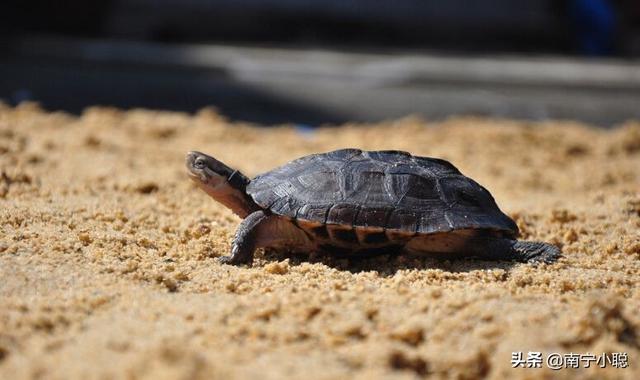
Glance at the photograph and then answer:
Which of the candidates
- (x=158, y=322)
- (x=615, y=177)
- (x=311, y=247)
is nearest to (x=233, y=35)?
(x=615, y=177)

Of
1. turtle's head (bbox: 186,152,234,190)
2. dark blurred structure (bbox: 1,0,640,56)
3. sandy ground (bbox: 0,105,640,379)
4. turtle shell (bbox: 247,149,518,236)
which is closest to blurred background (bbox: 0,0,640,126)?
dark blurred structure (bbox: 1,0,640,56)

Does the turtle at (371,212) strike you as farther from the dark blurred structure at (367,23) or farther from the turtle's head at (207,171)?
the dark blurred structure at (367,23)

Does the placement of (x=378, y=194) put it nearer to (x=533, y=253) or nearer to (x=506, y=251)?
(x=506, y=251)

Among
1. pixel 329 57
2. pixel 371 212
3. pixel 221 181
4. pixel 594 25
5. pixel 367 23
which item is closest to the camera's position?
pixel 371 212

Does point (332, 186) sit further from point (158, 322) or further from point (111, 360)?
point (111, 360)

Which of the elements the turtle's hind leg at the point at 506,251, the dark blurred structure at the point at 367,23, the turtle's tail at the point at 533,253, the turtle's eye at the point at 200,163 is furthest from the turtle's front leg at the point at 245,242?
the dark blurred structure at the point at 367,23

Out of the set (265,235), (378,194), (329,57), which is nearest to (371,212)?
(378,194)

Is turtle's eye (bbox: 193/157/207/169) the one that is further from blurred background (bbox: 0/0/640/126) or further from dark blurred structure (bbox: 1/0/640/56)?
dark blurred structure (bbox: 1/0/640/56)
